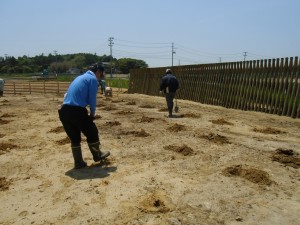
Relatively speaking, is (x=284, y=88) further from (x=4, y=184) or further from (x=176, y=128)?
(x=4, y=184)

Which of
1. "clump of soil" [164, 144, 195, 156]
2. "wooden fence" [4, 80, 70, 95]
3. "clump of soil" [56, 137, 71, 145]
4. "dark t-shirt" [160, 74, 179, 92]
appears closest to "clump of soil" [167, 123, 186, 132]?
"clump of soil" [164, 144, 195, 156]

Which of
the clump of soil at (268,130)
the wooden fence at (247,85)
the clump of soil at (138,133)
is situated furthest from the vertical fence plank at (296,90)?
the clump of soil at (138,133)

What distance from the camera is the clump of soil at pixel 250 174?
5664 millimetres

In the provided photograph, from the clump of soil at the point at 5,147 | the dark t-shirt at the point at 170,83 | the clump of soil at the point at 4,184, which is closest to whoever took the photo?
the clump of soil at the point at 4,184

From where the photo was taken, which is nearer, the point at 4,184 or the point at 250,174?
the point at 4,184

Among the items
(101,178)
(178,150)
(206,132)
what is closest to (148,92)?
(206,132)

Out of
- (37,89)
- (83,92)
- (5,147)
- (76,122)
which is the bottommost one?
(37,89)

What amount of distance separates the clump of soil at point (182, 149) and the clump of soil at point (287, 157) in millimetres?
1722

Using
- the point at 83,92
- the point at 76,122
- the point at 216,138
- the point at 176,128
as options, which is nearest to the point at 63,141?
the point at 76,122

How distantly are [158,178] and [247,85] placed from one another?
9.83 m

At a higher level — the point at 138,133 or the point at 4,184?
the point at 138,133

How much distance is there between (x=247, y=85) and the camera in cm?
1454

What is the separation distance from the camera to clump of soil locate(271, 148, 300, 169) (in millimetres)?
6676

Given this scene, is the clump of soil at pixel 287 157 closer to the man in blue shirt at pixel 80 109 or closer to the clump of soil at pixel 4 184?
the man in blue shirt at pixel 80 109
